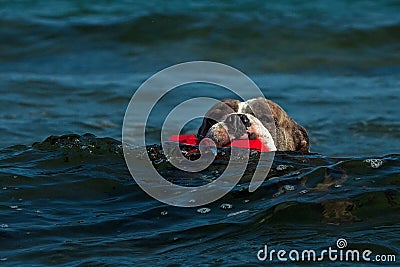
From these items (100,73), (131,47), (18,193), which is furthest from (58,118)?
(18,193)

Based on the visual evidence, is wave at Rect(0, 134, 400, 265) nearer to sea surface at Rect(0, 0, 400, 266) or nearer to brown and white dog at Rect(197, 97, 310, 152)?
sea surface at Rect(0, 0, 400, 266)

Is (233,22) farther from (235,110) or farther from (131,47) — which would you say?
(235,110)

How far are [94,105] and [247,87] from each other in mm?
1916

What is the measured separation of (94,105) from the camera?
33.3 feet

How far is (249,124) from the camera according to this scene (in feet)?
19.2

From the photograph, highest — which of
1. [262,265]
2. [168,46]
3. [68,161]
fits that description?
[168,46]
